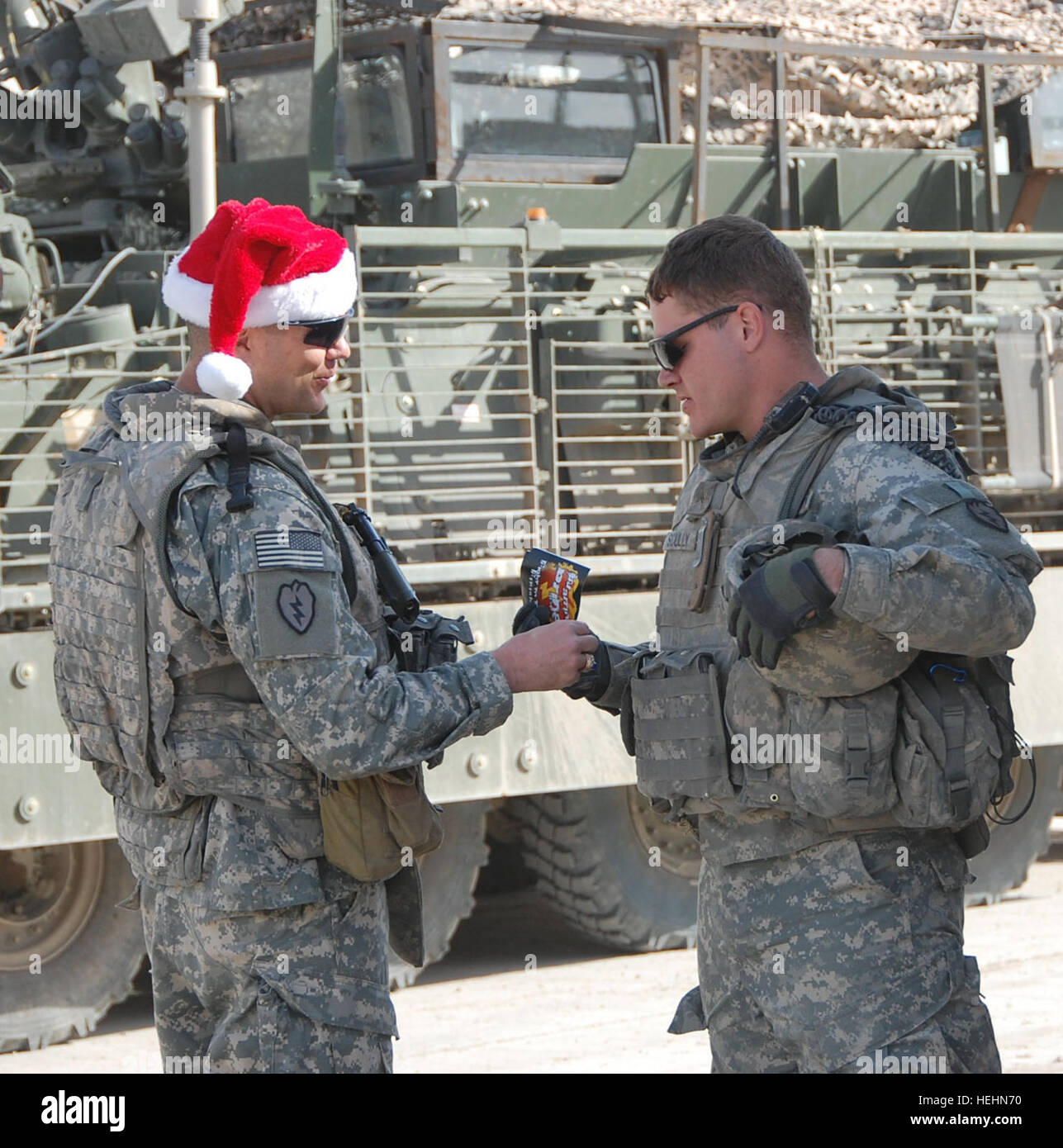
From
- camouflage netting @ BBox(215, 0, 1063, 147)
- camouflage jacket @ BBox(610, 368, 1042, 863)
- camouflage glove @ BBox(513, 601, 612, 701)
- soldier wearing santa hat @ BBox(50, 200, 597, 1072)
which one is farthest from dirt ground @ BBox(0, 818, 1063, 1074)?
camouflage netting @ BBox(215, 0, 1063, 147)

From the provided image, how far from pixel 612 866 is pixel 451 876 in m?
0.64

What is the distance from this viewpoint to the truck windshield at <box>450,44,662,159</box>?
7.02 meters

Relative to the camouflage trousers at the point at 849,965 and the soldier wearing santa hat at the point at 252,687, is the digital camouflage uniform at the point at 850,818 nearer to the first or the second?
the camouflage trousers at the point at 849,965

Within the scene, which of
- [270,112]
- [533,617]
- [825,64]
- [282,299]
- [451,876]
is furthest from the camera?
[825,64]

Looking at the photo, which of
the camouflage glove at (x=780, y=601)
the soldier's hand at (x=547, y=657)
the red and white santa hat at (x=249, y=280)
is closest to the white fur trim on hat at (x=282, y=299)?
the red and white santa hat at (x=249, y=280)

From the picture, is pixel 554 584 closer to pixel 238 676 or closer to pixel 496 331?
pixel 238 676

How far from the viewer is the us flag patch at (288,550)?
2658 millimetres

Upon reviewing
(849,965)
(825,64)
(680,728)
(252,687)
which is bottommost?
(849,965)

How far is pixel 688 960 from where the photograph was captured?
680 cm

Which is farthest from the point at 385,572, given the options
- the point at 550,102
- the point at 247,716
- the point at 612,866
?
the point at 550,102

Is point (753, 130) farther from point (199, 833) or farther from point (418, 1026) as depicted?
point (199, 833)

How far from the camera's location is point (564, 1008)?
6.04 metres

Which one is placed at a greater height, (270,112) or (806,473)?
(270,112)

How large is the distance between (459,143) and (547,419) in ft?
4.14
